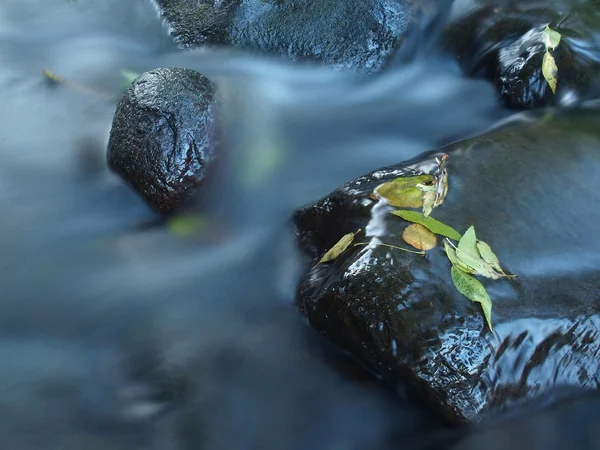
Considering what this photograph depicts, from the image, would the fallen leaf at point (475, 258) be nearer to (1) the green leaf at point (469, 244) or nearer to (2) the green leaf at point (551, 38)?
(1) the green leaf at point (469, 244)

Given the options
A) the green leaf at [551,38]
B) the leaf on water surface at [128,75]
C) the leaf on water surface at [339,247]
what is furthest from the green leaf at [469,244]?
the leaf on water surface at [128,75]

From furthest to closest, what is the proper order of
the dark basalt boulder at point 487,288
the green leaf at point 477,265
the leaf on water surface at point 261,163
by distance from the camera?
the leaf on water surface at point 261,163, the green leaf at point 477,265, the dark basalt boulder at point 487,288

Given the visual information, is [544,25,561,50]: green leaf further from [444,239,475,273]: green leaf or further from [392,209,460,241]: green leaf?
[444,239,475,273]: green leaf

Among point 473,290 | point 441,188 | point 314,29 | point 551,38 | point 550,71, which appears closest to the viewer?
point 473,290

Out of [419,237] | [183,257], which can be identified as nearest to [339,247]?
[419,237]

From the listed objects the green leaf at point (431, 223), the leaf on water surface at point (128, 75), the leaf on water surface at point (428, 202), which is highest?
A: the leaf on water surface at point (428, 202)

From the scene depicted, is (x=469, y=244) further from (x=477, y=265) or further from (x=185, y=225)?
(x=185, y=225)

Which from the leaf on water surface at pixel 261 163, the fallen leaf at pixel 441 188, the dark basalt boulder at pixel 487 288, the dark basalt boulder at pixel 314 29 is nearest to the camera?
the dark basalt boulder at pixel 487 288
